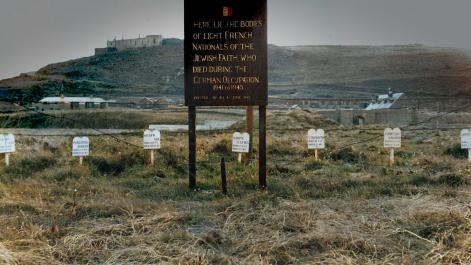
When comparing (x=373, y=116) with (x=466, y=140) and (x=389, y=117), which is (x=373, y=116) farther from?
(x=466, y=140)

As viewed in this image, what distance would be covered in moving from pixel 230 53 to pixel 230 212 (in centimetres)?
329

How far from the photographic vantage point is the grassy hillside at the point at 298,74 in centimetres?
7262

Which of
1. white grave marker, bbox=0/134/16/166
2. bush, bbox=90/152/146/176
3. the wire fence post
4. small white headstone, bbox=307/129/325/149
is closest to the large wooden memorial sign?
the wire fence post

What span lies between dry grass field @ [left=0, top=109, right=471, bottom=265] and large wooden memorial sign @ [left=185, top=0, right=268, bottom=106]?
5.68 feet

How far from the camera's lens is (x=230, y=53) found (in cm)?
955

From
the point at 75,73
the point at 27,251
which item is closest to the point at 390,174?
the point at 27,251

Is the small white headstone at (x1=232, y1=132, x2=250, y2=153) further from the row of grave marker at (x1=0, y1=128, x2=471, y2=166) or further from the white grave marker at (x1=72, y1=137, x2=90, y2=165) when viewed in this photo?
the white grave marker at (x1=72, y1=137, x2=90, y2=165)

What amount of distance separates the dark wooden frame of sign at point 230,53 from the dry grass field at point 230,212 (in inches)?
54.5

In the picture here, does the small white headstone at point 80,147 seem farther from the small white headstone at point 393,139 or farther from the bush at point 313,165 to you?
the small white headstone at point 393,139

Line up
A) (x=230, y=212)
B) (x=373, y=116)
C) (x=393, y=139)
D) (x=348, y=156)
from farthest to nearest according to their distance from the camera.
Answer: (x=373, y=116), (x=348, y=156), (x=393, y=139), (x=230, y=212)

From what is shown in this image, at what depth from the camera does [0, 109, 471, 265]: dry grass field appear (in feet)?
18.6

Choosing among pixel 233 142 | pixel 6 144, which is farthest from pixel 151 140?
pixel 6 144

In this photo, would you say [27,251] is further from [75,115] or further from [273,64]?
[273,64]

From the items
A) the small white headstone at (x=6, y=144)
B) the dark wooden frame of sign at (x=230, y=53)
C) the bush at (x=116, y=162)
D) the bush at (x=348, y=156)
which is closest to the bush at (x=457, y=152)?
the bush at (x=348, y=156)
